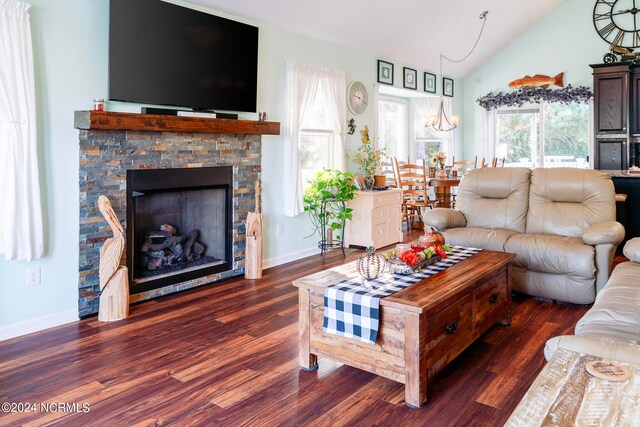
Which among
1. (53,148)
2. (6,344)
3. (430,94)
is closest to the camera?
(6,344)

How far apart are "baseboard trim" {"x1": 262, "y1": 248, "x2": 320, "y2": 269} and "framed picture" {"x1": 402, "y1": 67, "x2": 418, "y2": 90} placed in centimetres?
324

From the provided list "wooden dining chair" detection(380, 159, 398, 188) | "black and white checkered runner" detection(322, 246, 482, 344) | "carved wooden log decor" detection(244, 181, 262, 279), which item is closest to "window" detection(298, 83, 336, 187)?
"carved wooden log decor" detection(244, 181, 262, 279)

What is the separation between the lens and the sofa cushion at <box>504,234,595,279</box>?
3643 millimetres

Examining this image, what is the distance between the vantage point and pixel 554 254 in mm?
3760

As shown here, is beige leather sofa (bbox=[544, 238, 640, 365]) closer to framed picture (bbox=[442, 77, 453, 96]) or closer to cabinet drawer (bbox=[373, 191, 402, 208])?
cabinet drawer (bbox=[373, 191, 402, 208])

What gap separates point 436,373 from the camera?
8.09 feet

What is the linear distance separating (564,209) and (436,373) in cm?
242

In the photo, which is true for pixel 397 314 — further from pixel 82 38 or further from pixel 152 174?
pixel 82 38

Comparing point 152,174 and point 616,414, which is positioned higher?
point 152,174

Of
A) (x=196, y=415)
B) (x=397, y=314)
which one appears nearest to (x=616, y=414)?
(x=397, y=314)

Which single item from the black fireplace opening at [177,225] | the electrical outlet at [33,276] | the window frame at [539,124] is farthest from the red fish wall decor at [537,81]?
the electrical outlet at [33,276]

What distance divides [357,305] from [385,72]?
528 cm

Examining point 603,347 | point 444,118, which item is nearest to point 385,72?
point 444,118

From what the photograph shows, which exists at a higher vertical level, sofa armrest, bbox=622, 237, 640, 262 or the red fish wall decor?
the red fish wall decor
